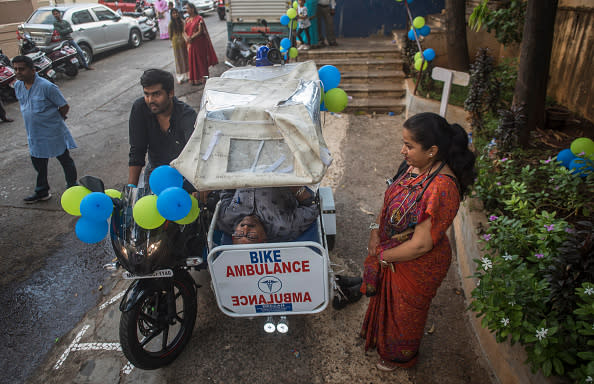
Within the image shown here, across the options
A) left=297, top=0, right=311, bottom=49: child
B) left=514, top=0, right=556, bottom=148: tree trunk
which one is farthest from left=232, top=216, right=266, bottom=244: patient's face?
left=297, top=0, right=311, bottom=49: child

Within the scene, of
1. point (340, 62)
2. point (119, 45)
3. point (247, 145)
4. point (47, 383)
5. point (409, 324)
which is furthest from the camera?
point (119, 45)

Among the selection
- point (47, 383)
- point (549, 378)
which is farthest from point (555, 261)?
point (47, 383)

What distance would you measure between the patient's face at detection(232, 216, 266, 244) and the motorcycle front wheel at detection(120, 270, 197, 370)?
0.59m

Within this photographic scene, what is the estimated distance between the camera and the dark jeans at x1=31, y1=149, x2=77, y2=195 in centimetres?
498

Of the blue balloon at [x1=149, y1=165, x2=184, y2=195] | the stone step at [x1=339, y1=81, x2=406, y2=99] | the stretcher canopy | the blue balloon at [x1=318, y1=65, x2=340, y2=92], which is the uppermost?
the blue balloon at [x1=318, y1=65, x2=340, y2=92]

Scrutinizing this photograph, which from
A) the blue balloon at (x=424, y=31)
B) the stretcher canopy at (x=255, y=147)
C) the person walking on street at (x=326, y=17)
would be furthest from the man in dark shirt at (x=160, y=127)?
the person walking on street at (x=326, y=17)

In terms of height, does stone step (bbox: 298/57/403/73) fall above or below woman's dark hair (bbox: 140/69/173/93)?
below

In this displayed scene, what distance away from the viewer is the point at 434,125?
6.77 feet

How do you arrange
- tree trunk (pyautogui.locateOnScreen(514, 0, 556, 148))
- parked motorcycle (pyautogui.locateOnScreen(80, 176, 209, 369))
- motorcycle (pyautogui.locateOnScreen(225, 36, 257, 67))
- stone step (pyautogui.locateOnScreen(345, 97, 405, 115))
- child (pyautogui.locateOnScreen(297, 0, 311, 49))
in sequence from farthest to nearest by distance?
1. motorcycle (pyautogui.locateOnScreen(225, 36, 257, 67))
2. child (pyautogui.locateOnScreen(297, 0, 311, 49))
3. stone step (pyautogui.locateOnScreen(345, 97, 405, 115))
4. tree trunk (pyautogui.locateOnScreen(514, 0, 556, 148))
5. parked motorcycle (pyautogui.locateOnScreen(80, 176, 209, 369))

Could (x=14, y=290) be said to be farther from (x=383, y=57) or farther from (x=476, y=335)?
(x=383, y=57)

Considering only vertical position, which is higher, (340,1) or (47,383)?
(340,1)

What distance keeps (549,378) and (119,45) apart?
15634 millimetres

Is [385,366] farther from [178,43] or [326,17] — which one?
[178,43]

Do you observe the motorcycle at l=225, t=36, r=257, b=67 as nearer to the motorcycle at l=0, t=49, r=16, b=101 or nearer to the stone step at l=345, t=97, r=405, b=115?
the stone step at l=345, t=97, r=405, b=115
